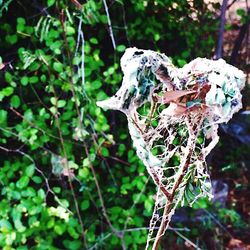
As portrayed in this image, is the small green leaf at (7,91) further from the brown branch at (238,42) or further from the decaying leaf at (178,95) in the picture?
the brown branch at (238,42)

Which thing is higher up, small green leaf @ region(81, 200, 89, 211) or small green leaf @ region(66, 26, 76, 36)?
small green leaf @ region(66, 26, 76, 36)

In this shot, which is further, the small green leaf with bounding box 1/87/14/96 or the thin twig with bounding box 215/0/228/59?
the thin twig with bounding box 215/0/228/59

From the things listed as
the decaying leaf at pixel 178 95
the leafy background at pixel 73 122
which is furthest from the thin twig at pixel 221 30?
the decaying leaf at pixel 178 95

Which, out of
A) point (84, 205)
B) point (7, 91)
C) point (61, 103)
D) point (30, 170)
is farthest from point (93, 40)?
point (84, 205)

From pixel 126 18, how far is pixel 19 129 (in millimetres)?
647

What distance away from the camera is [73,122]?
6.64 feet

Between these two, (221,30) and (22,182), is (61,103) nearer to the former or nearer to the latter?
(22,182)

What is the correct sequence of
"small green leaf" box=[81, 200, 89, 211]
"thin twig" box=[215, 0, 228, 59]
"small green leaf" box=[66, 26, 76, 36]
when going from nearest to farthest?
"small green leaf" box=[66, 26, 76, 36] < "small green leaf" box=[81, 200, 89, 211] < "thin twig" box=[215, 0, 228, 59]

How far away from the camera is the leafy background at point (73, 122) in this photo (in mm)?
1979

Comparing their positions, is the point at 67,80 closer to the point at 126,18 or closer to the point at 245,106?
the point at 126,18

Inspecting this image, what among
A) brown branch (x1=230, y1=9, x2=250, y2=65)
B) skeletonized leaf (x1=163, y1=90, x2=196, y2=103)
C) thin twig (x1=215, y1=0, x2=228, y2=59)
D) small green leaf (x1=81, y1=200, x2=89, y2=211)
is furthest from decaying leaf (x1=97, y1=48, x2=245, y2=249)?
brown branch (x1=230, y1=9, x2=250, y2=65)

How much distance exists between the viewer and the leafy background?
198cm

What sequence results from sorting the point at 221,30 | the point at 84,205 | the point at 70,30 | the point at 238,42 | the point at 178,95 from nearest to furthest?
the point at 178,95 → the point at 70,30 → the point at 84,205 → the point at 221,30 → the point at 238,42

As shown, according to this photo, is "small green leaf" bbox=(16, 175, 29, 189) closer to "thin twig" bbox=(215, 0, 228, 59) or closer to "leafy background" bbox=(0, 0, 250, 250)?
"leafy background" bbox=(0, 0, 250, 250)
